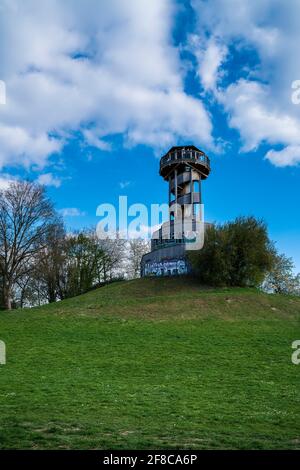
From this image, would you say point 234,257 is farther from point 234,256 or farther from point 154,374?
point 154,374

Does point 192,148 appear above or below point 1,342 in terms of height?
above

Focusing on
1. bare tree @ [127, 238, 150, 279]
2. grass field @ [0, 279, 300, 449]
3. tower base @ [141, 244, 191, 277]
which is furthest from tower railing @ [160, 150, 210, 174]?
grass field @ [0, 279, 300, 449]

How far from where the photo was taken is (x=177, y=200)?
184 ft

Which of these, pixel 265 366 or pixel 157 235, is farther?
pixel 157 235

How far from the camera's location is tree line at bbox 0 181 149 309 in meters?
48.3

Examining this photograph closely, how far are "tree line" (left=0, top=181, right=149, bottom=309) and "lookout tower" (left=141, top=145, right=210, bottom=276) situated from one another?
1155 centimetres

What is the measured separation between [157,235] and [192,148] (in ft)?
42.1

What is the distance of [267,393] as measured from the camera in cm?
1574

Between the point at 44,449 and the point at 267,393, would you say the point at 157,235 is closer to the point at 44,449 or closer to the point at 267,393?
the point at 267,393

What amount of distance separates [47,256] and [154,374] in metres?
36.6

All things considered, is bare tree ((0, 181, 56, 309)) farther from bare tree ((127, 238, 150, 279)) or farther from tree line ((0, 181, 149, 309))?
bare tree ((127, 238, 150, 279))

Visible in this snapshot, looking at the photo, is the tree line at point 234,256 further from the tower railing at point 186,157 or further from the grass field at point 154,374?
the tower railing at point 186,157

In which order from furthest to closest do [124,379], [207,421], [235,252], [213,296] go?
[235,252], [213,296], [124,379], [207,421]

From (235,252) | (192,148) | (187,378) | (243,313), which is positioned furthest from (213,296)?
(192,148)
